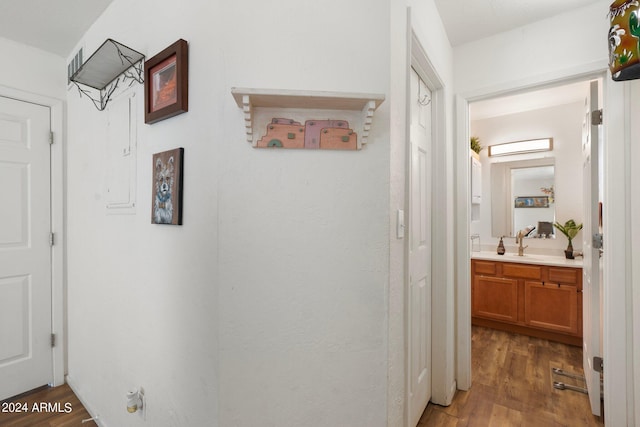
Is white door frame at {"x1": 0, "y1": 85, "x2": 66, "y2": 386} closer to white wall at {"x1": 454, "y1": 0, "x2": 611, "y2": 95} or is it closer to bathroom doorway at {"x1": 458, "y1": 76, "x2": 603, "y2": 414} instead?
white wall at {"x1": 454, "y1": 0, "x2": 611, "y2": 95}

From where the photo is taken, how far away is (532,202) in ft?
11.1

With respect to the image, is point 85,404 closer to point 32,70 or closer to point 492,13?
point 32,70

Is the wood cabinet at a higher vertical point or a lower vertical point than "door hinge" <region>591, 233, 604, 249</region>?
lower

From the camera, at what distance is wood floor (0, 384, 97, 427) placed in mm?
1773

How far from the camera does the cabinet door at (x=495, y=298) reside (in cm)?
299

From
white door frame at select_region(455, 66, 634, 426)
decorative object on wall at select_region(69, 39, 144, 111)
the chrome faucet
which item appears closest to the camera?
decorative object on wall at select_region(69, 39, 144, 111)

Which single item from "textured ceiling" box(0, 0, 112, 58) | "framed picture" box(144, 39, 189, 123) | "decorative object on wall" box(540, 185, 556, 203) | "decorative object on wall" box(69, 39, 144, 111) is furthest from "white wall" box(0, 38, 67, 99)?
"decorative object on wall" box(540, 185, 556, 203)

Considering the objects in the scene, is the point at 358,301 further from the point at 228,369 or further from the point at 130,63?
the point at 130,63

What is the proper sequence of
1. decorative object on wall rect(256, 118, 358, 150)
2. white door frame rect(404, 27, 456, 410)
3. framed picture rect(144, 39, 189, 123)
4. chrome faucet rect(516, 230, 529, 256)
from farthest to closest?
1. chrome faucet rect(516, 230, 529, 256)
2. white door frame rect(404, 27, 456, 410)
3. framed picture rect(144, 39, 189, 123)
4. decorative object on wall rect(256, 118, 358, 150)

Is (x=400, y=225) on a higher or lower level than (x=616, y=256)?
higher

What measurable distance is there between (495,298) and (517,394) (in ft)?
4.14

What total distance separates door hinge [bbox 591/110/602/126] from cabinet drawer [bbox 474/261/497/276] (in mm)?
1788

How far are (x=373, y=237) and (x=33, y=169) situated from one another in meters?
2.58

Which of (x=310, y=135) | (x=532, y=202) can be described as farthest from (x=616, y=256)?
(x=532, y=202)
